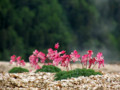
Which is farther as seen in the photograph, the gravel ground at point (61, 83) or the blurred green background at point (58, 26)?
the blurred green background at point (58, 26)

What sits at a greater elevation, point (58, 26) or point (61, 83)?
point (58, 26)

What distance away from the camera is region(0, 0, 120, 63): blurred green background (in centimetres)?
2559

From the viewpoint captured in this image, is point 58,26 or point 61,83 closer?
point 61,83

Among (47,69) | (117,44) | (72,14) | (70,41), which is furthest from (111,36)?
(47,69)

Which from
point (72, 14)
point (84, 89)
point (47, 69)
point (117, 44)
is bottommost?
point (84, 89)

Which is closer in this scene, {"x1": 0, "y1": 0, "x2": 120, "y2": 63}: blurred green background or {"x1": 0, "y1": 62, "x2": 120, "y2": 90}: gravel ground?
{"x1": 0, "y1": 62, "x2": 120, "y2": 90}: gravel ground

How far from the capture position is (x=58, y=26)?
96.2 ft

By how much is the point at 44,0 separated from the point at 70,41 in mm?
7239

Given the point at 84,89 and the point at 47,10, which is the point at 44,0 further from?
the point at 84,89

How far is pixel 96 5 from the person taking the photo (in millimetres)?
38438

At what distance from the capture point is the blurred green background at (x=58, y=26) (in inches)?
1008

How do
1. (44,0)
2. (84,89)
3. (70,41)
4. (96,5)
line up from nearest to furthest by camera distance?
(84,89), (70,41), (44,0), (96,5)

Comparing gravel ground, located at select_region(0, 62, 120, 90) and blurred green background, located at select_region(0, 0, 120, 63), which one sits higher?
blurred green background, located at select_region(0, 0, 120, 63)

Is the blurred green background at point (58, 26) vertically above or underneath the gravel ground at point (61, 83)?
above
